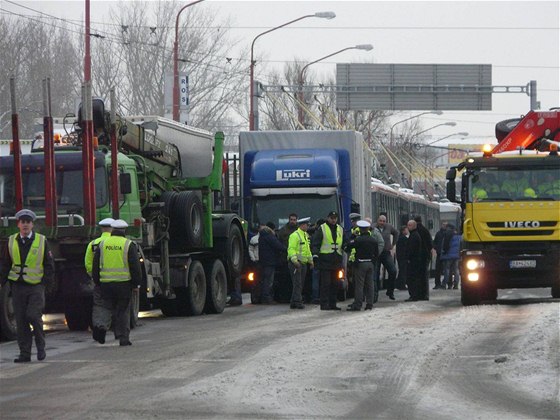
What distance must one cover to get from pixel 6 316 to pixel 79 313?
5.79 ft

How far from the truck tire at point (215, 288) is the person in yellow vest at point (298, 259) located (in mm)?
1196

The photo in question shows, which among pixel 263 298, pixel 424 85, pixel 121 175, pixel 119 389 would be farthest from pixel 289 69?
pixel 119 389

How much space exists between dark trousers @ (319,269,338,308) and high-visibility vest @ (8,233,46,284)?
8.93 m

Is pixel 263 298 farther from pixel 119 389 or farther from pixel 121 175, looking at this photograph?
pixel 119 389

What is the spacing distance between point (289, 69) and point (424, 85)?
93.5 ft

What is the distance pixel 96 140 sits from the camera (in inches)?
840

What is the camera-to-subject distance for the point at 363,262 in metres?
24.7

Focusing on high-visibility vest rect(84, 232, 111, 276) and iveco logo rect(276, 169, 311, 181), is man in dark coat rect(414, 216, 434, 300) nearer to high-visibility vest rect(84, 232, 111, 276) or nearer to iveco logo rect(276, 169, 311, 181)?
→ iveco logo rect(276, 169, 311, 181)

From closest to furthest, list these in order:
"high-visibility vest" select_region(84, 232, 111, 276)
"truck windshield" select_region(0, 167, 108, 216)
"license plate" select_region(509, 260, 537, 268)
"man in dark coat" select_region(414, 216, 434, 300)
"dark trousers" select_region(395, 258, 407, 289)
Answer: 1. "high-visibility vest" select_region(84, 232, 111, 276)
2. "truck windshield" select_region(0, 167, 108, 216)
3. "license plate" select_region(509, 260, 537, 268)
4. "man in dark coat" select_region(414, 216, 434, 300)
5. "dark trousers" select_region(395, 258, 407, 289)

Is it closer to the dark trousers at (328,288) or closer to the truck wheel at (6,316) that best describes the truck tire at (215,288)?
the dark trousers at (328,288)

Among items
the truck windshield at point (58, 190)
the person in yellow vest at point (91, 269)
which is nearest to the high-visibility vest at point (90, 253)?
the person in yellow vest at point (91, 269)

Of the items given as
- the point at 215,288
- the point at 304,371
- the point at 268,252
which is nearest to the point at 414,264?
the point at 268,252

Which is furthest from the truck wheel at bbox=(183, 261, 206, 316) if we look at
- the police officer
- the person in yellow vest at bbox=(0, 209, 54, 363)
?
the person in yellow vest at bbox=(0, 209, 54, 363)

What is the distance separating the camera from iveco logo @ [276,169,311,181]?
28.4 metres
